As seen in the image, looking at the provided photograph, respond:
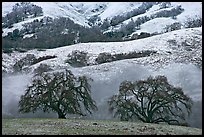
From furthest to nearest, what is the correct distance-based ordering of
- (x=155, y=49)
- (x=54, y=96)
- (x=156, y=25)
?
(x=156, y=25)
(x=155, y=49)
(x=54, y=96)

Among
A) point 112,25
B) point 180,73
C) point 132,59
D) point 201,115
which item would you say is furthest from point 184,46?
point 112,25

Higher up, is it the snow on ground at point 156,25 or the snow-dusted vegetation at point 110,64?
the snow on ground at point 156,25

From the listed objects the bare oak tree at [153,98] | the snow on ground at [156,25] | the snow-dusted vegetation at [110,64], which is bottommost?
the bare oak tree at [153,98]

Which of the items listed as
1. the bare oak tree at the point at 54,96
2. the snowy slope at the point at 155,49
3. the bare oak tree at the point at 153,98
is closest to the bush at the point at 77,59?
the snowy slope at the point at 155,49

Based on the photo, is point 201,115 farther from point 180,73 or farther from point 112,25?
point 112,25

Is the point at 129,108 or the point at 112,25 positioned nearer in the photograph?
the point at 129,108

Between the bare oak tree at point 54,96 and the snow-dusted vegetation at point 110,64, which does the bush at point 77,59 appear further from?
the bare oak tree at point 54,96

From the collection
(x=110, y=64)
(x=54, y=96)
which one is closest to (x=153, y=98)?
(x=54, y=96)

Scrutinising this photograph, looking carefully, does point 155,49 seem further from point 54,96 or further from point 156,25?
point 156,25

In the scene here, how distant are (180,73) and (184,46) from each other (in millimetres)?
19128

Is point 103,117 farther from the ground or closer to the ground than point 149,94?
closer to the ground

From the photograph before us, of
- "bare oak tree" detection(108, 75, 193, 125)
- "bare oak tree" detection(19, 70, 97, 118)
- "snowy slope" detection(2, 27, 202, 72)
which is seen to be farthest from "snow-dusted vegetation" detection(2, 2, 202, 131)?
"bare oak tree" detection(19, 70, 97, 118)

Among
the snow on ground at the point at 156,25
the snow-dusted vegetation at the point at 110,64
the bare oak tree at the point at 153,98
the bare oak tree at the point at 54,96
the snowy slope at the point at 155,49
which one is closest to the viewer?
the bare oak tree at the point at 54,96

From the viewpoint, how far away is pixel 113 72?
195 feet
